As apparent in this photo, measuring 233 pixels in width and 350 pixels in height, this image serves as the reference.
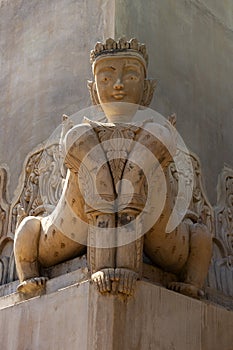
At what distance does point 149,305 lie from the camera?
17.6ft

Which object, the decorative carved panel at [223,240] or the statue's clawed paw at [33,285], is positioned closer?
the statue's clawed paw at [33,285]

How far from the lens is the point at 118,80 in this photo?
19.4ft

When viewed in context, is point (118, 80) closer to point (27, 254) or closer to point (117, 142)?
point (117, 142)

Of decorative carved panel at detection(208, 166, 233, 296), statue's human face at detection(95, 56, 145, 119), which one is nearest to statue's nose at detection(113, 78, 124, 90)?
statue's human face at detection(95, 56, 145, 119)

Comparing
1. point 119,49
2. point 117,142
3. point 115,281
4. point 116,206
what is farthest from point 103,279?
point 119,49

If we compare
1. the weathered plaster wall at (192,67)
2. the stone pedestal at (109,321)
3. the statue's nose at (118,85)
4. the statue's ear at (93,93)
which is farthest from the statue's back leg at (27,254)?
the weathered plaster wall at (192,67)

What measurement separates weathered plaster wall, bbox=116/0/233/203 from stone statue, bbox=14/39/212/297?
1.02m

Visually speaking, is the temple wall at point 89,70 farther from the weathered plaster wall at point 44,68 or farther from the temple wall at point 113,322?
the temple wall at point 113,322

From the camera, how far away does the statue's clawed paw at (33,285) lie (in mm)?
5758

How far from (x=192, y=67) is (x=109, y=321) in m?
3.14

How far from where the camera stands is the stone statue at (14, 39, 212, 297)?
5.40 m

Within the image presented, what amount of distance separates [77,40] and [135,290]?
2776mm

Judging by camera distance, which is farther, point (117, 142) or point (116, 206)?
point (117, 142)

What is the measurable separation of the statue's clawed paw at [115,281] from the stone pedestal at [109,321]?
50mm
